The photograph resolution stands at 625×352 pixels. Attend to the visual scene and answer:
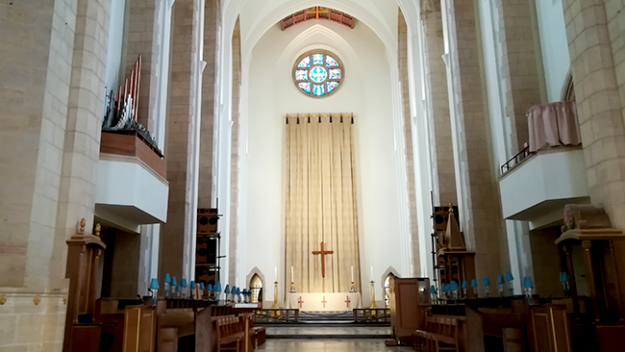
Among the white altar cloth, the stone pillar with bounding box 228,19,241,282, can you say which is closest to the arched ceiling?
the stone pillar with bounding box 228,19,241,282

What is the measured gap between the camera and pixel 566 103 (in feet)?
27.9

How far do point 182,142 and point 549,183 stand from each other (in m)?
8.18

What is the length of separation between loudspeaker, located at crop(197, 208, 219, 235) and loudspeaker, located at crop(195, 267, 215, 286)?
3.21 feet

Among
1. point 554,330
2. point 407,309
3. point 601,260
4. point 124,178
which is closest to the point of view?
point 554,330

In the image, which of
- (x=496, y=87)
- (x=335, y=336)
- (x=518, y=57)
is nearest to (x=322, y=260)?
(x=335, y=336)

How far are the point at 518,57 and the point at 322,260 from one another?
1354 cm

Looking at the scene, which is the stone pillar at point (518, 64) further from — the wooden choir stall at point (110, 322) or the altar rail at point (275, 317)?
the altar rail at point (275, 317)

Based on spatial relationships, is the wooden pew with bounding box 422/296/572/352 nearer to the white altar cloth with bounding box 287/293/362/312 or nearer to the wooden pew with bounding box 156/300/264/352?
the wooden pew with bounding box 156/300/264/352

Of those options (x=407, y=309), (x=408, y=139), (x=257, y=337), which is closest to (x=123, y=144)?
(x=257, y=337)

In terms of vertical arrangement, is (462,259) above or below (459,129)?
below

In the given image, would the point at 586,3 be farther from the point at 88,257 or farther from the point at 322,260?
the point at 322,260

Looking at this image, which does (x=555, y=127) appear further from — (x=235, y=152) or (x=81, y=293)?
(x=235, y=152)

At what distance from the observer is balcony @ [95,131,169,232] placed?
800 centimetres

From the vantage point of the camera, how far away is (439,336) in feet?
24.8
